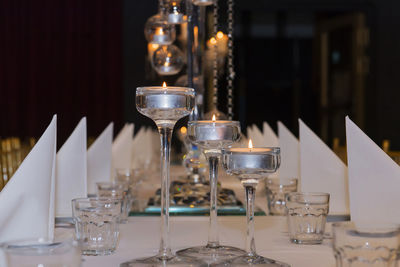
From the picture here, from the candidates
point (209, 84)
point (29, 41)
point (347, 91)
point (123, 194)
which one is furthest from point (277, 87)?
point (123, 194)

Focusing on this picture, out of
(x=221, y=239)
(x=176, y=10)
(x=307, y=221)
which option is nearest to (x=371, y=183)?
(x=307, y=221)

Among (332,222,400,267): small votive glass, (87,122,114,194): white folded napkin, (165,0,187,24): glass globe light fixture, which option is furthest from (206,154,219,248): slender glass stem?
(165,0,187,24): glass globe light fixture

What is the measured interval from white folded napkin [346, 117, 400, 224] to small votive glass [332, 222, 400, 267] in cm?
59

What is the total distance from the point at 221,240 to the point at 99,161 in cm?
96

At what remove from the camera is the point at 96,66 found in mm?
9266

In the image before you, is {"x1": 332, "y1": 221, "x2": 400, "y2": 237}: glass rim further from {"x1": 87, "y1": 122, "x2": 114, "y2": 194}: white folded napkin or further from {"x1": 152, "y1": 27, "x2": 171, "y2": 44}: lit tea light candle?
{"x1": 152, "y1": 27, "x2": 171, "y2": 44}: lit tea light candle

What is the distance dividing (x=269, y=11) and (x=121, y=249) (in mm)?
7532

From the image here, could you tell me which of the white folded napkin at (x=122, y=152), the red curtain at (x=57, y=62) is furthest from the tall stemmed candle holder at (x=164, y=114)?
the red curtain at (x=57, y=62)

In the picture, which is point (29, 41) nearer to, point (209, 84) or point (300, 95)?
point (300, 95)

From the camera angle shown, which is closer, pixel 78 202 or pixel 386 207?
pixel 78 202

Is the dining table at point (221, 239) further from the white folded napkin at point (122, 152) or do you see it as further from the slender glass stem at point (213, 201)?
the white folded napkin at point (122, 152)

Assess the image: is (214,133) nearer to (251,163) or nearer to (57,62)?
(251,163)

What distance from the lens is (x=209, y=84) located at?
3.76 m

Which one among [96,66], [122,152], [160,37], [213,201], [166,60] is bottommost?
[213,201]
